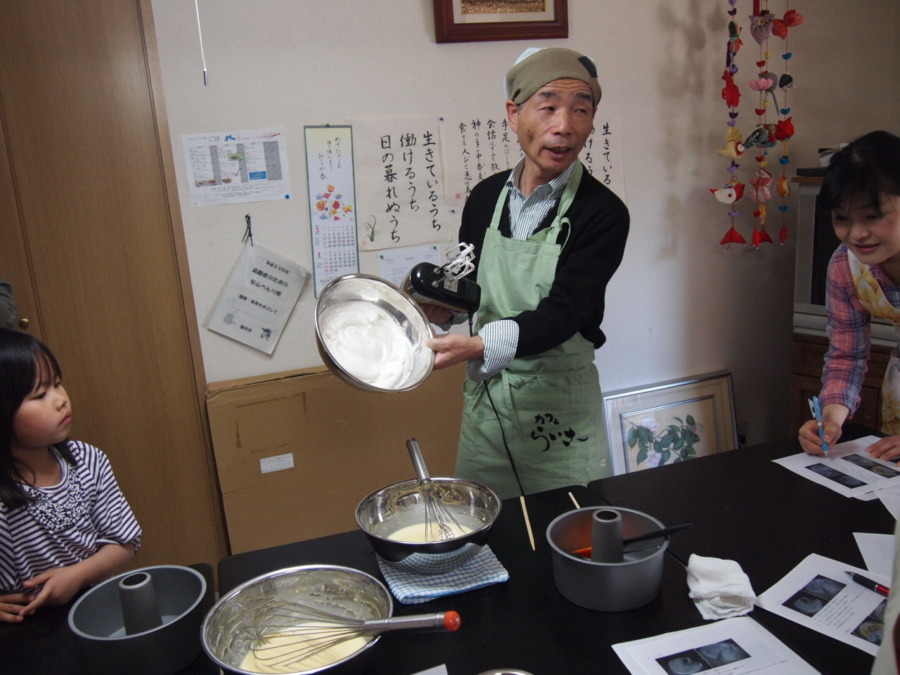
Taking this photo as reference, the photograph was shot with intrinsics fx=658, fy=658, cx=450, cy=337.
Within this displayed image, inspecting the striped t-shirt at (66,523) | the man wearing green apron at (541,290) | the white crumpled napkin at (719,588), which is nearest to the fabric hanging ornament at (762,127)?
the man wearing green apron at (541,290)

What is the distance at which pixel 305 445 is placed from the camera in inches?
90.6

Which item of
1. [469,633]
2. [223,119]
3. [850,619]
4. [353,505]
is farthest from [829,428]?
[223,119]

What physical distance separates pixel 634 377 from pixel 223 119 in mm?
1886

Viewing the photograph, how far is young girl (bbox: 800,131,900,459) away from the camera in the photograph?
1389mm

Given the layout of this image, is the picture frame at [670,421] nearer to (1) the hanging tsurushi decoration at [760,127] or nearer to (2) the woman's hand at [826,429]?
(1) the hanging tsurushi decoration at [760,127]

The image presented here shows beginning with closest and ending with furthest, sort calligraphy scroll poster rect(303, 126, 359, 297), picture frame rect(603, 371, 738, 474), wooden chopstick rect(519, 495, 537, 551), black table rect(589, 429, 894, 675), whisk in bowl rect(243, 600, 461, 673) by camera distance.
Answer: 1. whisk in bowl rect(243, 600, 461, 673)
2. black table rect(589, 429, 894, 675)
3. wooden chopstick rect(519, 495, 537, 551)
4. calligraphy scroll poster rect(303, 126, 359, 297)
5. picture frame rect(603, 371, 738, 474)

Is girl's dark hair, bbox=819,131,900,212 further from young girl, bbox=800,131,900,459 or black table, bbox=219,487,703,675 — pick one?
black table, bbox=219,487,703,675

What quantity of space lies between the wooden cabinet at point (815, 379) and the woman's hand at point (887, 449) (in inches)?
42.5

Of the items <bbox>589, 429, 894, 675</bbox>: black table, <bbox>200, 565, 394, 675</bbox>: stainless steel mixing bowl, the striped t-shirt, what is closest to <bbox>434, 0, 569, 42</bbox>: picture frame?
<bbox>589, 429, 894, 675</bbox>: black table

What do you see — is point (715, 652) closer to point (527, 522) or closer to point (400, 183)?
point (527, 522)

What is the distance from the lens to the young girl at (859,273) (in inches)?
54.7

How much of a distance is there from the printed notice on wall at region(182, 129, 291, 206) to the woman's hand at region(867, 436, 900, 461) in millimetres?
1842

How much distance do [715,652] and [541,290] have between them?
2.81 ft

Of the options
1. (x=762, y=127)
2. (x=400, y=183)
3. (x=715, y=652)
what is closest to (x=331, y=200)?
→ (x=400, y=183)
